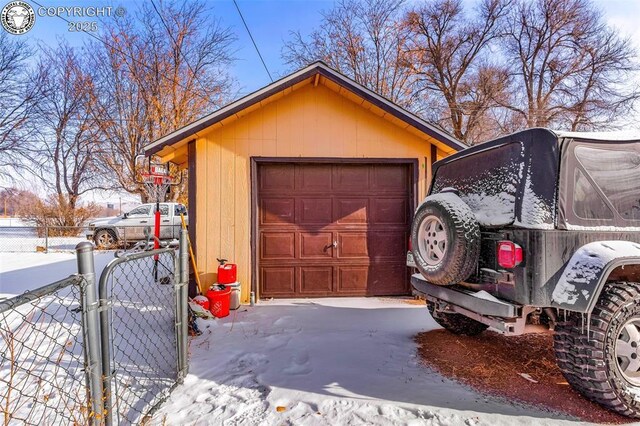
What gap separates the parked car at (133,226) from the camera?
12.8 m

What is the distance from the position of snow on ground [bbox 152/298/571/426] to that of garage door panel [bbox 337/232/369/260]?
1471 millimetres

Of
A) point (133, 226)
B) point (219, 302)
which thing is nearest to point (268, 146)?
point (219, 302)

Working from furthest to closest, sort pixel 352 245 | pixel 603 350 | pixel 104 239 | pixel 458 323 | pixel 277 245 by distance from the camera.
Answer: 1. pixel 104 239
2. pixel 352 245
3. pixel 277 245
4. pixel 458 323
5. pixel 603 350

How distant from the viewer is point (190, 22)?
17922mm

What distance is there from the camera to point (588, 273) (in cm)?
242

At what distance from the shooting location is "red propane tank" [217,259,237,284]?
16.8 feet

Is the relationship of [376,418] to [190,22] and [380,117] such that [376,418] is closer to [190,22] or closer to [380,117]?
[380,117]

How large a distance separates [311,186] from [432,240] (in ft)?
9.82

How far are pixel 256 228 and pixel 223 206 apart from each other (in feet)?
2.23

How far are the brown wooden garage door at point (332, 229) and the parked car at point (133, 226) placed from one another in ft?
27.6

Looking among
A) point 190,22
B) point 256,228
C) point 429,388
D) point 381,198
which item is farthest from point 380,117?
point 190,22

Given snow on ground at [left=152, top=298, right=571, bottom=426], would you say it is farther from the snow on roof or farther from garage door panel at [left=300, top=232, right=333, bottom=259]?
the snow on roof

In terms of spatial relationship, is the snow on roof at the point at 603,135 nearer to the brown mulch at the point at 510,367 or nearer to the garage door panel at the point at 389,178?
the brown mulch at the point at 510,367

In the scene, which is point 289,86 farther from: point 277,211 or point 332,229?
point 332,229
